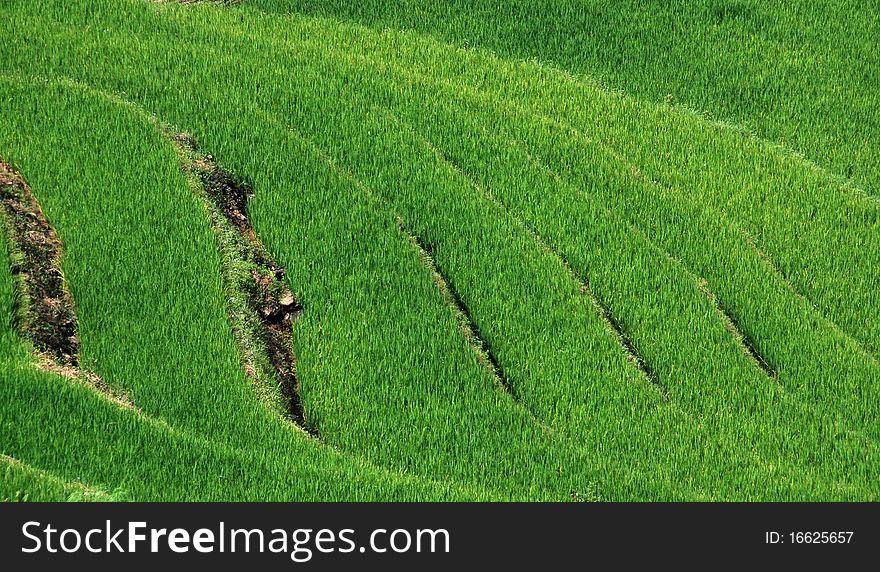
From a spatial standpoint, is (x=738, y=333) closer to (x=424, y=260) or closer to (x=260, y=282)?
(x=424, y=260)

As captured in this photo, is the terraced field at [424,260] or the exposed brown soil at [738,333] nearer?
the terraced field at [424,260]

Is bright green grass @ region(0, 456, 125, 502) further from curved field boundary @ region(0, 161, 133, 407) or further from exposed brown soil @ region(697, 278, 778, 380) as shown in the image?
exposed brown soil @ region(697, 278, 778, 380)

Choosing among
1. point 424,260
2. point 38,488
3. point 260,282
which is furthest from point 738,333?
point 38,488

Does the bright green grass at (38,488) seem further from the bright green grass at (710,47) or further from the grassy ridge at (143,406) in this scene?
the bright green grass at (710,47)

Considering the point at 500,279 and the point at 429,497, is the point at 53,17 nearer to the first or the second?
the point at 500,279

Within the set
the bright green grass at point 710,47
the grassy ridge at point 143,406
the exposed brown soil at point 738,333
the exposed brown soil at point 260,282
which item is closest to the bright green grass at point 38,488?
the grassy ridge at point 143,406
